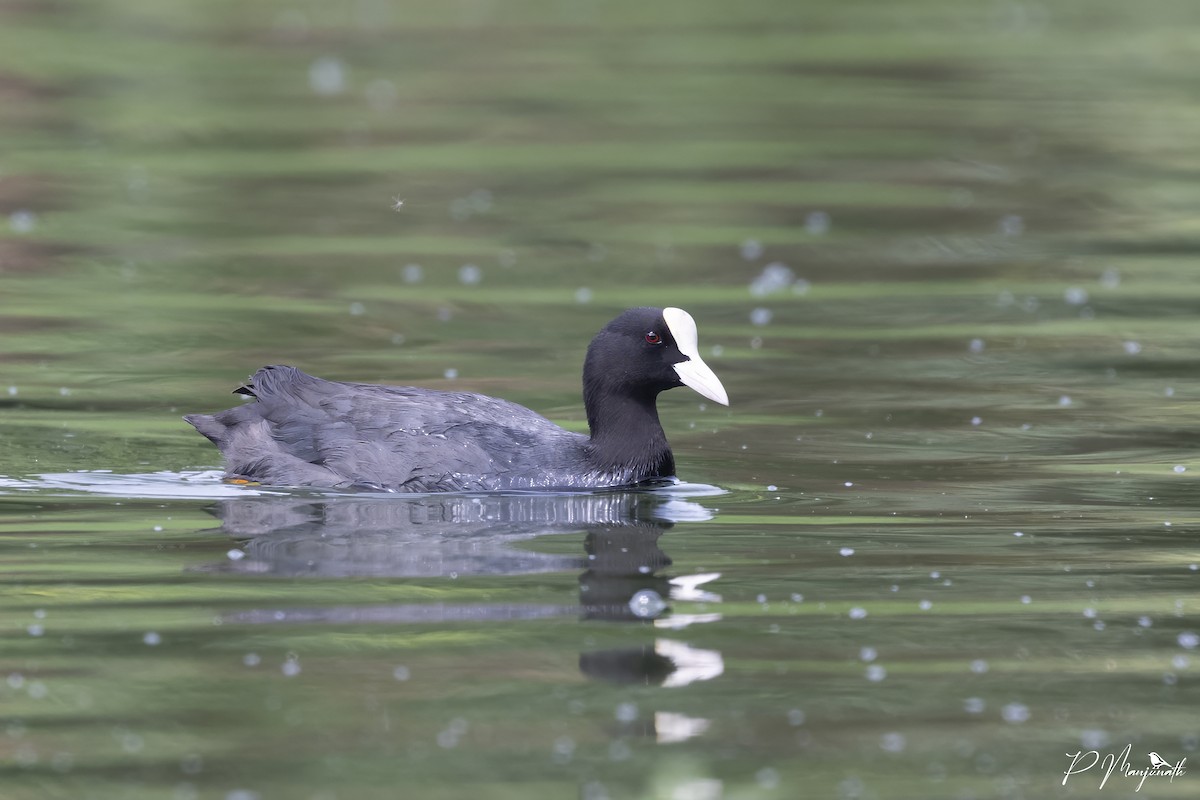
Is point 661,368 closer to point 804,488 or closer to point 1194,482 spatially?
point 804,488

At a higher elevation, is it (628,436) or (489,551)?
(628,436)

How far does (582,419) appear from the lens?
10.1m

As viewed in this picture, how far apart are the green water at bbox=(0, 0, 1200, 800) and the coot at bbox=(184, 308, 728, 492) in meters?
0.18

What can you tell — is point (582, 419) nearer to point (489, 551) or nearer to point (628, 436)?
point (628, 436)

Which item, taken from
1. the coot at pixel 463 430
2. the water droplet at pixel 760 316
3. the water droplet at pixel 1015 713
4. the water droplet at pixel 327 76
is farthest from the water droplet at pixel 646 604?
the water droplet at pixel 327 76

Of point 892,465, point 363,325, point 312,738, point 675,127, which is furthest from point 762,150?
point 312,738

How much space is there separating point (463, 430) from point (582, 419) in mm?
1472

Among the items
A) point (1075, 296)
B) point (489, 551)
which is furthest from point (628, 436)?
point (1075, 296)

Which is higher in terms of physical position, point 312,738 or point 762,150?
point 762,150

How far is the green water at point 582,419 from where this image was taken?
226 inches

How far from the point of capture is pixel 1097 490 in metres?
8.72

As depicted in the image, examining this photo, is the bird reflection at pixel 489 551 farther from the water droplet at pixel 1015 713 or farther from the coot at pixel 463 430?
the water droplet at pixel 1015 713

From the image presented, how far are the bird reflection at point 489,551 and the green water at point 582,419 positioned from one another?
3 centimetres

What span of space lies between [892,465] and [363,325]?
399cm
